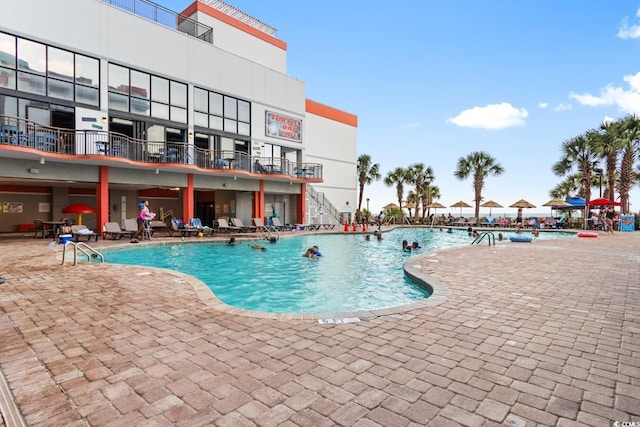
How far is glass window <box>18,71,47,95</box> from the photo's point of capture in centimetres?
1341

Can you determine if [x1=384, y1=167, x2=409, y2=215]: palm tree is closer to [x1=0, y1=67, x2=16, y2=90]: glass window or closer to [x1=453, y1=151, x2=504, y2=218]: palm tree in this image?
[x1=453, y1=151, x2=504, y2=218]: palm tree

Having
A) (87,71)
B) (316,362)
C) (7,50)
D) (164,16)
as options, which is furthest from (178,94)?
(316,362)

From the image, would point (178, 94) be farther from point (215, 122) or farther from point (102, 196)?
point (102, 196)

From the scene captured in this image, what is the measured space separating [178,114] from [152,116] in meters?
1.48

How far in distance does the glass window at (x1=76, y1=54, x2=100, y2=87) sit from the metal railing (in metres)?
3.38

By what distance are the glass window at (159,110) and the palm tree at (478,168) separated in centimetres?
2672

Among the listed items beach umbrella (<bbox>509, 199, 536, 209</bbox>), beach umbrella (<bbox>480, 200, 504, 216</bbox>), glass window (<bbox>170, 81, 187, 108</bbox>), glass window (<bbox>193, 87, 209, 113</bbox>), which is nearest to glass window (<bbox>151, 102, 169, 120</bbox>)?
glass window (<bbox>170, 81, 187, 108</bbox>)

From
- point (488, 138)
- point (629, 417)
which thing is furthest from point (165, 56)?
point (488, 138)

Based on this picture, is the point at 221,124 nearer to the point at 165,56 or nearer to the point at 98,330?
the point at 165,56

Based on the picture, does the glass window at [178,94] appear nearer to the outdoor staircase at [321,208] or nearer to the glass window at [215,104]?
the glass window at [215,104]

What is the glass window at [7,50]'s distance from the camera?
1295 centimetres

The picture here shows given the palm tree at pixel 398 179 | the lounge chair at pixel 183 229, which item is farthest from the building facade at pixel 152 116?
the palm tree at pixel 398 179

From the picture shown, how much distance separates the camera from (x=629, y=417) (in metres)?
2.14

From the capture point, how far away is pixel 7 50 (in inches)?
515
